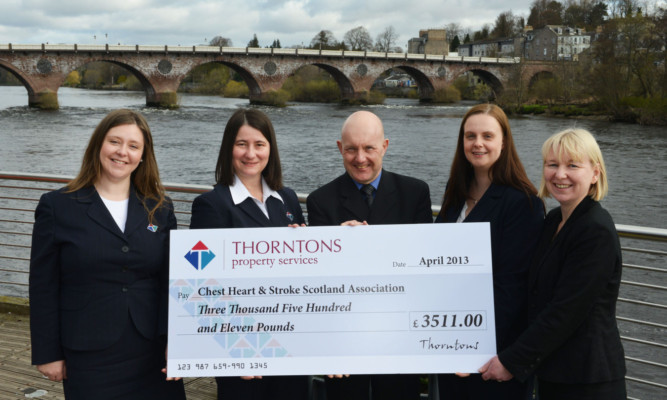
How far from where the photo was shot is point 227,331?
8.00 ft

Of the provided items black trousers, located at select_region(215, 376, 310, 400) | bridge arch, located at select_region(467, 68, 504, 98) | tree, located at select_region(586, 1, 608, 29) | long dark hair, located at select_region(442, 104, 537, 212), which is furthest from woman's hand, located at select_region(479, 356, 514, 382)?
tree, located at select_region(586, 1, 608, 29)

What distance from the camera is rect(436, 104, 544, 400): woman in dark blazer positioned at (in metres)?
2.39

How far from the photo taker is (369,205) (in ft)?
8.59

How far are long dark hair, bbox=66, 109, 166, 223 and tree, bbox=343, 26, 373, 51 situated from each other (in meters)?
82.2

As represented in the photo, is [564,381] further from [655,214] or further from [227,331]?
[655,214]

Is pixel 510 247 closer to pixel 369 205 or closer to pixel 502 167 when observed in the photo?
pixel 502 167

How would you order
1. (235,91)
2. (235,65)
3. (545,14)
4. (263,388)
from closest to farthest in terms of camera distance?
(263,388) < (235,65) < (235,91) < (545,14)

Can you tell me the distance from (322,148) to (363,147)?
68.6 feet

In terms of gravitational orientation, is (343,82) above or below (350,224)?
above

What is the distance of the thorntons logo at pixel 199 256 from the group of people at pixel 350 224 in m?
0.10

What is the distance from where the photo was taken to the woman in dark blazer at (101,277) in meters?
2.32

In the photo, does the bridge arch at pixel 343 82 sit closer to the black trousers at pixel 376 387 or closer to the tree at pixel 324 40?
the tree at pixel 324 40

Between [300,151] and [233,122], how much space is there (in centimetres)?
2017

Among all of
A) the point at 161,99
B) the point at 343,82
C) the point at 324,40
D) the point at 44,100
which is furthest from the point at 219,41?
the point at 44,100
